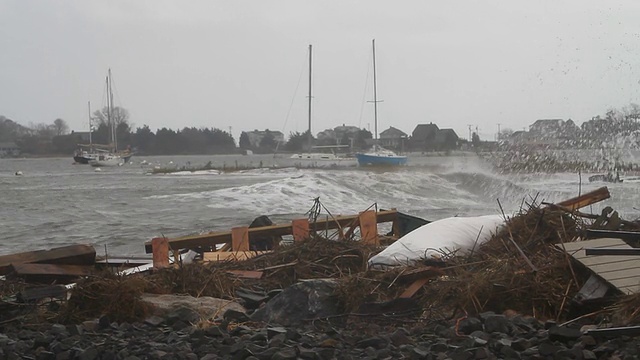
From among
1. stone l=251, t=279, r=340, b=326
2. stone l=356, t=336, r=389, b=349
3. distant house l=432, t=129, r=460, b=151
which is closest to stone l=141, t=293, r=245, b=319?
stone l=251, t=279, r=340, b=326

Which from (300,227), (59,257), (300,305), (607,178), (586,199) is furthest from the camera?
(607,178)

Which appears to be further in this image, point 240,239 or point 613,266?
point 240,239

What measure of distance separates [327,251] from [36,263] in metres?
2.95

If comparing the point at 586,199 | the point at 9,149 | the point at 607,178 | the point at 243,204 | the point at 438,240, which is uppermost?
the point at 586,199

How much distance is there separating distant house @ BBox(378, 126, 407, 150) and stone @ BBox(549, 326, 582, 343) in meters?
80.4

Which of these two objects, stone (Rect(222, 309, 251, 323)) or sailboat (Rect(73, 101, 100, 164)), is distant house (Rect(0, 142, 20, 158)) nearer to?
sailboat (Rect(73, 101, 100, 164))

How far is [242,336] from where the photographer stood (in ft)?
18.1

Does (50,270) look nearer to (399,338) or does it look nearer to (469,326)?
(399,338)

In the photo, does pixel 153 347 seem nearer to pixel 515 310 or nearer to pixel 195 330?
pixel 195 330

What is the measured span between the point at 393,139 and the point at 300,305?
87911 mm

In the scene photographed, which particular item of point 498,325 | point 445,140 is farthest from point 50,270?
point 445,140

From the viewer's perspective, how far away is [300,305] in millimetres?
6531

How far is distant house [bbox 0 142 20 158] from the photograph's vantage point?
13275cm

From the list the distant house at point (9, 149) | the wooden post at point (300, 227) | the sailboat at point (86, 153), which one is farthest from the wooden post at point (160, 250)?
the distant house at point (9, 149)
